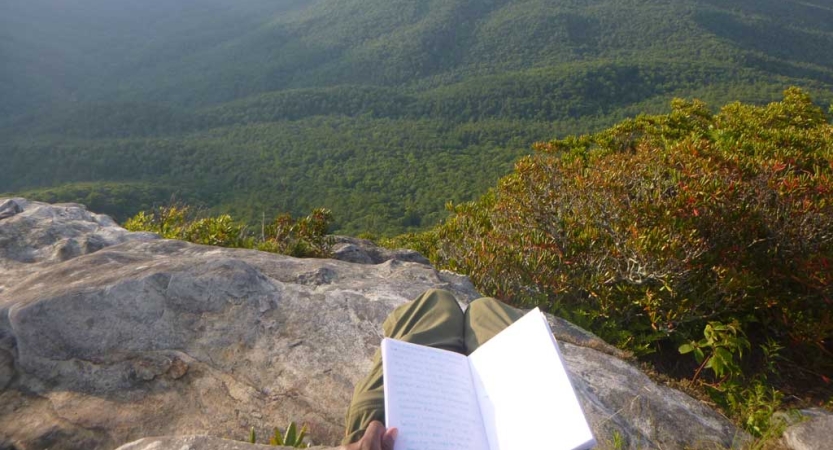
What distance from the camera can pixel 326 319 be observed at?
3.19 m

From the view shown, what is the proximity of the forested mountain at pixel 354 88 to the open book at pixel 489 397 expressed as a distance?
26.0m

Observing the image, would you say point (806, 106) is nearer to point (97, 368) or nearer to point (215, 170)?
point (97, 368)

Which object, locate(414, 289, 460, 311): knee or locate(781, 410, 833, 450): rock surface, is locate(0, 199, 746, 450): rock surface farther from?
locate(414, 289, 460, 311): knee

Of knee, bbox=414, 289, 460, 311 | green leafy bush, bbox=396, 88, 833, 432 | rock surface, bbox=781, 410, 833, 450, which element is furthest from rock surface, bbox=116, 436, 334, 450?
green leafy bush, bbox=396, 88, 833, 432

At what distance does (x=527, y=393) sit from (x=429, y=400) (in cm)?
35

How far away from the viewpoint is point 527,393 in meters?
1.91

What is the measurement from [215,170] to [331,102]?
77.5 ft

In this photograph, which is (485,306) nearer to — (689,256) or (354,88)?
(689,256)

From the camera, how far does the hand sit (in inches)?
64.9

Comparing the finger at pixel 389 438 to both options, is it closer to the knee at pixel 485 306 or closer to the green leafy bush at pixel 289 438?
the green leafy bush at pixel 289 438

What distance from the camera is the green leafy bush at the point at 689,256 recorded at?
388cm

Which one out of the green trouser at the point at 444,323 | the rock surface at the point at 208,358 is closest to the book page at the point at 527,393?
the green trouser at the point at 444,323

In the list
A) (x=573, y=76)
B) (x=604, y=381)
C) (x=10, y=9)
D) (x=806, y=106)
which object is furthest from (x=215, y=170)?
(x=10, y=9)

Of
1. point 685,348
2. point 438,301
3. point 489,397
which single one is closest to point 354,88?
point 685,348
